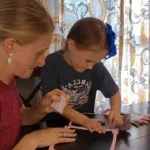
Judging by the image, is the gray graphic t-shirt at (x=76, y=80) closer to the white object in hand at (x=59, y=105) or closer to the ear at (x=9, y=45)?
the white object in hand at (x=59, y=105)

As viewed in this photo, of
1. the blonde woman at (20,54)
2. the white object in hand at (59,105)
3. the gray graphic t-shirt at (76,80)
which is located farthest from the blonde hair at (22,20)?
the gray graphic t-shirt at (76,80)

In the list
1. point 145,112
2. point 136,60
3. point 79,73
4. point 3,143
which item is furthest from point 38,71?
point 136,60

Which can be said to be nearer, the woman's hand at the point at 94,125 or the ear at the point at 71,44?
the woman's hand at the point at 94,125

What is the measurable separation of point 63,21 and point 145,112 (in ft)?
3.53

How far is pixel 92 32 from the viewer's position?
1.38 meters

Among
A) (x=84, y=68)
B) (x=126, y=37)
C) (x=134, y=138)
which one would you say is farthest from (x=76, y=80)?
(x=126, y=37)

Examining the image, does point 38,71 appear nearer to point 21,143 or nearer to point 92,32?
point 92,32

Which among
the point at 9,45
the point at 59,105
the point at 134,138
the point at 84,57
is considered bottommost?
the point at 134,138

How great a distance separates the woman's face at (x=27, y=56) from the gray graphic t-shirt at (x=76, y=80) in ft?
1.43

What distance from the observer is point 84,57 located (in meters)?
1.41

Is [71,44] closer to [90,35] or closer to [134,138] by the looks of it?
[90,35]

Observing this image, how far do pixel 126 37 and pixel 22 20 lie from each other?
185cm

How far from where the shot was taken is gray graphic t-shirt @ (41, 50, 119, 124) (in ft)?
4.91

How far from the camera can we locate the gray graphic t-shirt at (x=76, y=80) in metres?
1.50
